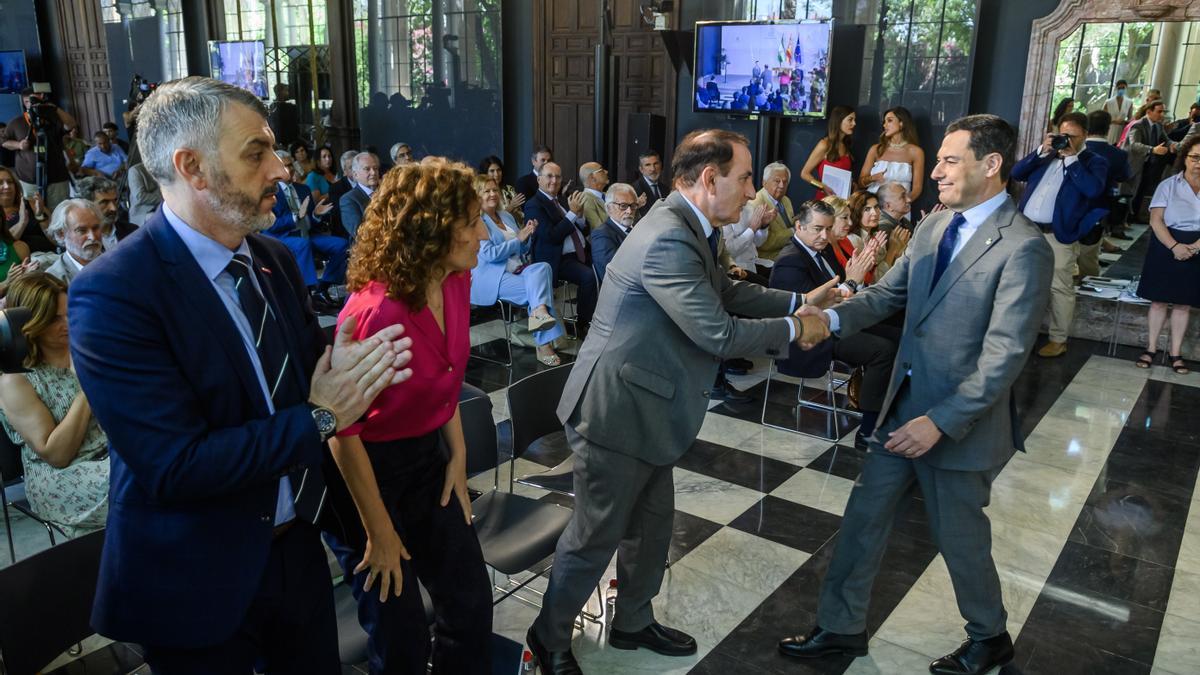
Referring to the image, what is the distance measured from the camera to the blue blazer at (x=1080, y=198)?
6.00 metres

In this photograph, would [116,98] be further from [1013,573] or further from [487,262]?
[1013,573]

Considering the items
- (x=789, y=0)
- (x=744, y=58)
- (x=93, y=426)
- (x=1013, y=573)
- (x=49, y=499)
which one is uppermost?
(x=789, y=0)

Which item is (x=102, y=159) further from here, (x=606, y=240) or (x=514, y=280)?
(x=606, y=240)

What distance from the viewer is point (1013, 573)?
3266mm

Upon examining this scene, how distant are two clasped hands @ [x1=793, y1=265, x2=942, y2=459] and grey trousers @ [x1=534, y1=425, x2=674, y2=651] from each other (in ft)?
1.90

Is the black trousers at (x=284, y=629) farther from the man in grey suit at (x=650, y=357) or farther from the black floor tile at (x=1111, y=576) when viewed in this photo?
the black floor tile at (x=1111, y=576)

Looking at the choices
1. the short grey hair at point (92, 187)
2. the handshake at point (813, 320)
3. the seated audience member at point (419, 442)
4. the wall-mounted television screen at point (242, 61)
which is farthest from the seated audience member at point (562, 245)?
the wall-mounted television screen at point (242, 61)

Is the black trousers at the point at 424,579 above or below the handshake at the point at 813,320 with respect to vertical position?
below

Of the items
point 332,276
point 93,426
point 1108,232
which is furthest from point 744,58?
point 93,426

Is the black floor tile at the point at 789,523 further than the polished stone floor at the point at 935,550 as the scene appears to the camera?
Yes

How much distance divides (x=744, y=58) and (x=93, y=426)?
6833mm

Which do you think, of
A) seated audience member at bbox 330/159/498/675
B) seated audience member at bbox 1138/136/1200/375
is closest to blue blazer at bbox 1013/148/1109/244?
seated audience member at bbox 1138/136/1200/375

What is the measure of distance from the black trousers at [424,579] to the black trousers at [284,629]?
0.12m

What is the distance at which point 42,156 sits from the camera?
853cm
